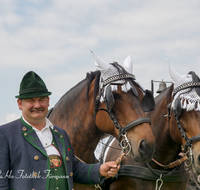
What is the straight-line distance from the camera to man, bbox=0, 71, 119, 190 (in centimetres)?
230

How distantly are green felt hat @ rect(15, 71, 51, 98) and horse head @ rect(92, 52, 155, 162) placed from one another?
0.98 meters

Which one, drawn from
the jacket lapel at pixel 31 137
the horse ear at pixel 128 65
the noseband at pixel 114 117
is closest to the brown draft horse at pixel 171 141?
the horse ear at pixel 128 65

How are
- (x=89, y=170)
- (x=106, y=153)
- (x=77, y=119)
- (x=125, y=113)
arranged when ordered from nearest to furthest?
1. (x=89, y=170)
2. (x=125, y=113)
3. (x=77, y=119)
4. (x=106, y=153)

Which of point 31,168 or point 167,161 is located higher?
point 31,168

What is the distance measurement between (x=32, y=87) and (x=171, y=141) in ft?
8.64

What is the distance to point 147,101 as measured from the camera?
3.57m

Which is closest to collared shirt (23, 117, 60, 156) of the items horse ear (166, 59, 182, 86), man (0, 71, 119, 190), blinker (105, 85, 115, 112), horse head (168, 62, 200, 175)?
man (0, 71, 119, 190)

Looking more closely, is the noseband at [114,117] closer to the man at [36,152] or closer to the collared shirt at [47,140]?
the man at [36,152]

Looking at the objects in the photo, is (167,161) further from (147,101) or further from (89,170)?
(89,170)

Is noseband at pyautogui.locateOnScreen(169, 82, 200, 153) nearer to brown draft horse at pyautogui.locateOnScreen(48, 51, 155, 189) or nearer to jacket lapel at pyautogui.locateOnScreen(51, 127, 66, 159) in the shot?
brown draft horse at pyautogui.locateOnScreen(48, 51, 155, 189)

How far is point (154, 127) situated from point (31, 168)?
2.63m

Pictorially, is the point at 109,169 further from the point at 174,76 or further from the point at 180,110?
the point at 174,76

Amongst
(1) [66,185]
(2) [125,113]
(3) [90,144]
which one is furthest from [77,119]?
(1) [66,185]

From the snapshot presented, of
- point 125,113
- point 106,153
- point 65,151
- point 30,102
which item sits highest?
point 30,102
